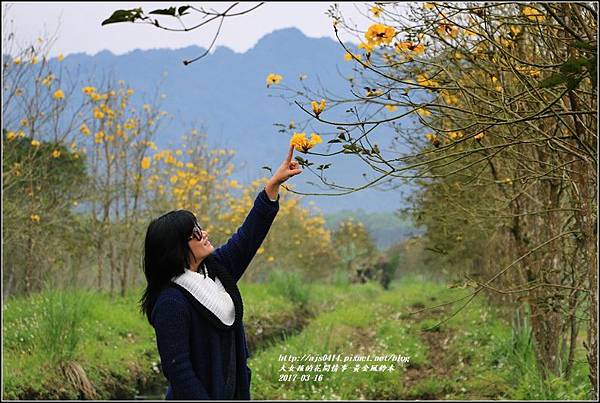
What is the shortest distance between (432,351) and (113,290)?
15.1 feet

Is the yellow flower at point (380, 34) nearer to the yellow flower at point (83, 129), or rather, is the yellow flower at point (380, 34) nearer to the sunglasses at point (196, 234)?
the sunglasses at point (196, 234)

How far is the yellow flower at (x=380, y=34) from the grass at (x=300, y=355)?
286 cm

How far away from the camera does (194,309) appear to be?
8.16ft

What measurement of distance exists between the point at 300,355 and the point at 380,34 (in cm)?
427

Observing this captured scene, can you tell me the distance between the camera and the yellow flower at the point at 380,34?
2311mm

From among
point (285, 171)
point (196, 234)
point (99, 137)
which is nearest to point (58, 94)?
point (99, 137)

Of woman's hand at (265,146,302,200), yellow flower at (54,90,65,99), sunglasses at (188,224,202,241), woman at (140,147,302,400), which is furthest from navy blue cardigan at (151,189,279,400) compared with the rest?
yellow flower at (54,90,65,99)

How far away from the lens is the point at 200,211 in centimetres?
1080

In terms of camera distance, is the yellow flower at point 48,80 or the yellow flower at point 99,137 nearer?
the yellow flower at point 48,80

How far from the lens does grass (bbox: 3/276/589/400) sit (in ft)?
19.0

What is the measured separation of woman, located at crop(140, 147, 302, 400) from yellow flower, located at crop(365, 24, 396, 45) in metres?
0.47

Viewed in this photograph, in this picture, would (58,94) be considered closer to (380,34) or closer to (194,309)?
(194,309)

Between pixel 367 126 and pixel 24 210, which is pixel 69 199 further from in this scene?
pixel 367 126

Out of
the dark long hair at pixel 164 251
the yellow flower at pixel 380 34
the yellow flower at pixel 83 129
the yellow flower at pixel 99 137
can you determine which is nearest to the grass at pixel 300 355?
the yellow flower at pixel 83 129
